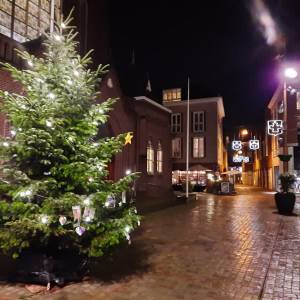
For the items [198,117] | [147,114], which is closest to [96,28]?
[147,114]

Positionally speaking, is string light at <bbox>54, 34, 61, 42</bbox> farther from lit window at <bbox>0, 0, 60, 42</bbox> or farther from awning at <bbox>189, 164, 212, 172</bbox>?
awning at <bbox>189, 164, 212, 172</bbox>

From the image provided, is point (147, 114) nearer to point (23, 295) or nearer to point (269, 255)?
point (269, 255)

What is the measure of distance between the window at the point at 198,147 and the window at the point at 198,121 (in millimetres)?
1165

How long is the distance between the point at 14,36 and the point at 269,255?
1135 centimetres

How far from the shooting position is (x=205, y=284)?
602cm

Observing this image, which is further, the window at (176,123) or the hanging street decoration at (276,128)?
the window at (176,123)

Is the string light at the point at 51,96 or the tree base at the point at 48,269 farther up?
the string light at the point at 51,96

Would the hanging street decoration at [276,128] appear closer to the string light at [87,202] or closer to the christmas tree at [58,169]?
the christmas tree at [58,169]

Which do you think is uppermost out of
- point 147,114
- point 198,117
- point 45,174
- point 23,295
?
point 198,117

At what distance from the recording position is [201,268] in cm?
699

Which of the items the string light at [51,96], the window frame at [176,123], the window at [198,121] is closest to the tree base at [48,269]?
the string light at [51,96]

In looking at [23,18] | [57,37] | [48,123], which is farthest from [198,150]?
[48,123]

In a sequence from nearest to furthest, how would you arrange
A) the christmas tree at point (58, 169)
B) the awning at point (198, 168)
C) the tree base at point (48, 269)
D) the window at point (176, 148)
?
the christmas tree at point (58, 169), the tree base at point (48, 269), the awning at point (198, 168), the window at point (176, 148)

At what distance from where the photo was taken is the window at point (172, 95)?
1841 inches
